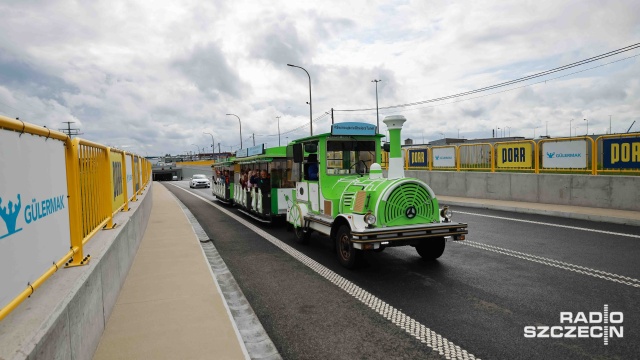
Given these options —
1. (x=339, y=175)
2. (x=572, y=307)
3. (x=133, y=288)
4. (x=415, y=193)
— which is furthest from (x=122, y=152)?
(x=572, y=307)

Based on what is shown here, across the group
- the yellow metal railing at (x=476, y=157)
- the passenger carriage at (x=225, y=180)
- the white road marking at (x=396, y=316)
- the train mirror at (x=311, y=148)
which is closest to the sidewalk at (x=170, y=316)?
the white road marking at (x=396, y=316)

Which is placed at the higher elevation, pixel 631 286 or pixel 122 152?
pixel 122 152

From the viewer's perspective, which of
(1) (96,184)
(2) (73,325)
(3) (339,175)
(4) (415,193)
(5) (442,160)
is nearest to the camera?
(2) (73,325)

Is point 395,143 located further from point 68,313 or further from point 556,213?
point 556,213

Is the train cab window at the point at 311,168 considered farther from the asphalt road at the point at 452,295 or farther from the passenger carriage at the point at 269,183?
the passenger carriage at the point at 269,183

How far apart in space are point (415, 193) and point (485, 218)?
6.31m

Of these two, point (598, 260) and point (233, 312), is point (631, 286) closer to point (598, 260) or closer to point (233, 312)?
point (598, 260)

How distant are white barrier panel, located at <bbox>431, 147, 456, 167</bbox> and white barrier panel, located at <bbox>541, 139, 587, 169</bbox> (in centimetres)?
478

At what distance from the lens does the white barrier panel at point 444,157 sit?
19.1m

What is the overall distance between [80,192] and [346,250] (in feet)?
14.3

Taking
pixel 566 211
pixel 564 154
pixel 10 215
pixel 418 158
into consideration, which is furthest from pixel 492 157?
pixel 10 215

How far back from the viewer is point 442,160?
780 inches

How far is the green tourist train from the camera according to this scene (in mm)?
6910

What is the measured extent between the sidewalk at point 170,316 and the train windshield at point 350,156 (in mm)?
3320
